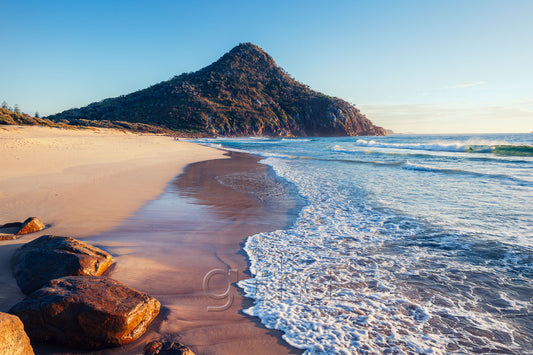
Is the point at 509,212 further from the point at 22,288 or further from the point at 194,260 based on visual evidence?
the point at 22,288

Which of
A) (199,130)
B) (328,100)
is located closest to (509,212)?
(199,130)

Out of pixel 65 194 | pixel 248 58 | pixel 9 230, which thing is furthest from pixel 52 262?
pixel 248 58

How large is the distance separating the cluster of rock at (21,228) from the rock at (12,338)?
128 inches

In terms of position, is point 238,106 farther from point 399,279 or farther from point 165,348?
point 165,348

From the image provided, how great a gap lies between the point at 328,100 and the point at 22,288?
119558 mm

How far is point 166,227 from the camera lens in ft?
17.5

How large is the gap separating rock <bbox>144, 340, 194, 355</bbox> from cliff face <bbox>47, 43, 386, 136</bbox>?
73786 millimetres

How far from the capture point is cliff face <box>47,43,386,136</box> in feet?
259

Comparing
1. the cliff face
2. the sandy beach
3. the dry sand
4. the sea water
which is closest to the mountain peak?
the cliff face

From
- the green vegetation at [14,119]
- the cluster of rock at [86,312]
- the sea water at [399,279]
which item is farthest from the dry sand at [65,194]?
the green vegetation at [14,119]

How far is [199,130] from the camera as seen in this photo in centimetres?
7506

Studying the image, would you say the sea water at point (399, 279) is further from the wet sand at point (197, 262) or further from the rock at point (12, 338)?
the rock at point (12, 338)

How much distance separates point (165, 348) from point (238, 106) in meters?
93.3

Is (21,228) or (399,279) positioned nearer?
(399,279)
